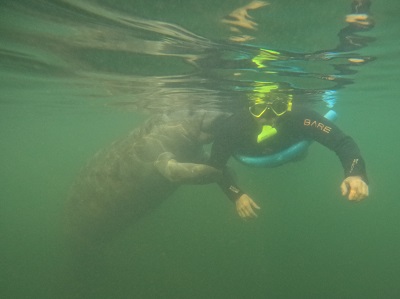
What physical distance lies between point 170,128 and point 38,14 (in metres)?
4.77

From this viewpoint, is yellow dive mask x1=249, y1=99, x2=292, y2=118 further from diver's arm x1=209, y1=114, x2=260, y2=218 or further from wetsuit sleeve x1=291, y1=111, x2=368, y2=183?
wetsuit sleeve x1=291, y1=111, x2=368, y2=183

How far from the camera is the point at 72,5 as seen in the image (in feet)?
21.4

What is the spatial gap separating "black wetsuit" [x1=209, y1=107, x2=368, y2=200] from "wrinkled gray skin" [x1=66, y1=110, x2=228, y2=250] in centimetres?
171

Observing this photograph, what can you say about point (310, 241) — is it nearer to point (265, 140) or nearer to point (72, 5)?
point (265, 140)

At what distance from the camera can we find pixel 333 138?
6.56 m

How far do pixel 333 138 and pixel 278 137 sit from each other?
134 cm

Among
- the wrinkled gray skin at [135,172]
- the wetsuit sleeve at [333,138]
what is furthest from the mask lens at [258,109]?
the wrinkled gray skin at [135,172]

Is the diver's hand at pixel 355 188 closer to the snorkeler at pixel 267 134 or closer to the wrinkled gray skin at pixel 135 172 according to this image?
the snorkeler at pixel 267 134

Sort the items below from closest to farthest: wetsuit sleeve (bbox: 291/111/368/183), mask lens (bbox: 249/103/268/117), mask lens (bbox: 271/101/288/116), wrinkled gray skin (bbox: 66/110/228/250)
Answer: wetsuit sleeve (bbox: 291/111/368/183)
mask lens (bbox: 271/101/288/116)
mask lens (bbox: 249/103/268/117)
wrinkled gray skin (bbox: 66/110/228/250)

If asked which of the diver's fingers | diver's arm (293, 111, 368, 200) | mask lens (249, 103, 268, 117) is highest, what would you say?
mask lens (249, 103, 268, 117)

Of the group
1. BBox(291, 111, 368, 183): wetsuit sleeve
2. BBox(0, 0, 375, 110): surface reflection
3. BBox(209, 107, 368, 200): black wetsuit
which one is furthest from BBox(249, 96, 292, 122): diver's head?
BBox(0, 0, 375, 110): surface reflection

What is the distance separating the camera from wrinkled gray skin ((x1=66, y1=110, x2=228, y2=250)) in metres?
10.4

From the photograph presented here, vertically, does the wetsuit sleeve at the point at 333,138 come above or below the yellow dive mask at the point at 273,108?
below

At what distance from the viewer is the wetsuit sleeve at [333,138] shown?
5824 millimetres
